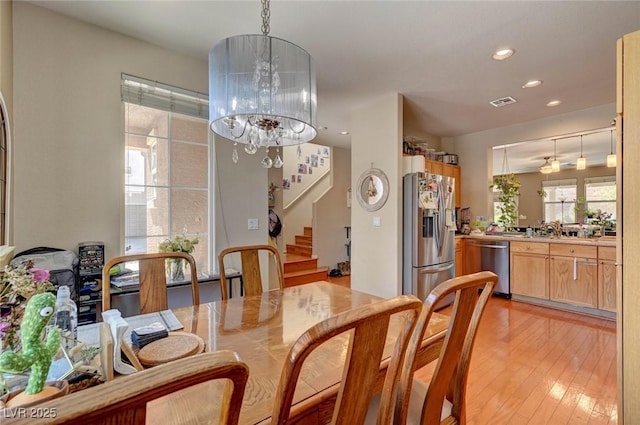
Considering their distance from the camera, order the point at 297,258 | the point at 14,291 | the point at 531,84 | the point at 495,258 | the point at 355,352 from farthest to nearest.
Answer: the point at 297,258, the point at 495,258, the point at 531,84, the point at 14,291, the point at 355,352

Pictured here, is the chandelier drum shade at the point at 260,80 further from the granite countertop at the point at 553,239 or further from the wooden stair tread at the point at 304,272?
the granite countertop at the point at 553,239

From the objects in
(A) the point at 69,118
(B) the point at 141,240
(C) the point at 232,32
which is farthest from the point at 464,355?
(A) the point at 69,118

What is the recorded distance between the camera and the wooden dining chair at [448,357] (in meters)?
0.84

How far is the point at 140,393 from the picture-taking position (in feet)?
1.29

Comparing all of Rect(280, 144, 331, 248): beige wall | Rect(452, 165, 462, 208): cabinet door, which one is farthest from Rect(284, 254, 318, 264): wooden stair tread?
Rect(452, 165, 462, 208): cabinet door

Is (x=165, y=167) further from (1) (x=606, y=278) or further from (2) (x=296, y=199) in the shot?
(1) (x=606, y=278)

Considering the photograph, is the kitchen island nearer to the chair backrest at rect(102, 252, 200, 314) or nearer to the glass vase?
the glass vase

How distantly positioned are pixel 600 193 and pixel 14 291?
10.5 metres

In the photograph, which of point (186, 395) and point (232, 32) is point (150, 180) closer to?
point (232, 32)

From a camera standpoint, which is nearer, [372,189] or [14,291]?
[14,291]

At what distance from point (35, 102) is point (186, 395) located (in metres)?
2.37

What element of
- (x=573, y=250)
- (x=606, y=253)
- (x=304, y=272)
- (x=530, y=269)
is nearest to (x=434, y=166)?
(x=530, y=269)

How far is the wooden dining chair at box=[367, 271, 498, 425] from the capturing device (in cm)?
84

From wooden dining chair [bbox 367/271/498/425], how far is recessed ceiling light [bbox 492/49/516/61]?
2489 millimetres
